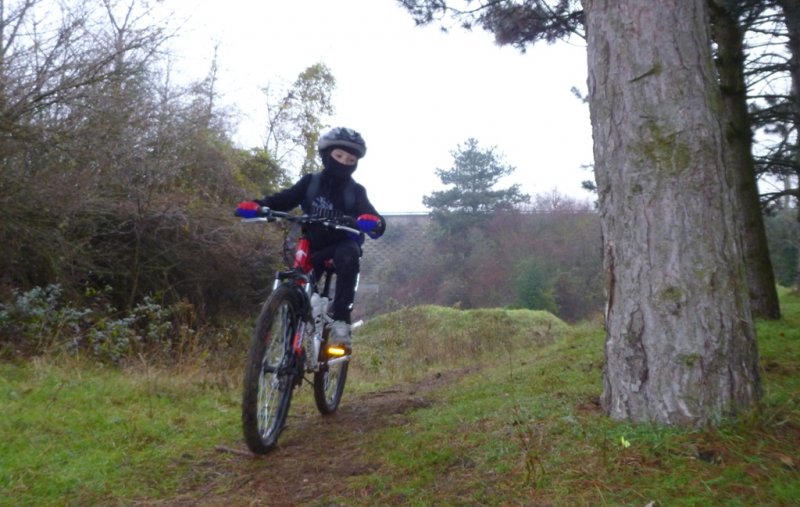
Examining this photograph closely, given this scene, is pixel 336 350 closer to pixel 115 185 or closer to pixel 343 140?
pixel 343 140

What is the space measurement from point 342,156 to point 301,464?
2253 millimetres

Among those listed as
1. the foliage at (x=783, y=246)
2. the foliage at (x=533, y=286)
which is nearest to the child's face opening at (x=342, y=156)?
the foliage at (x=783, y=246)

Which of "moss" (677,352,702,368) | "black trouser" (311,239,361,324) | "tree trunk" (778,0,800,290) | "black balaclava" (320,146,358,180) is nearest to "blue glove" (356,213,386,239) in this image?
"black trouser" (311,239,361,324)

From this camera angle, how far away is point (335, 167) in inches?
223

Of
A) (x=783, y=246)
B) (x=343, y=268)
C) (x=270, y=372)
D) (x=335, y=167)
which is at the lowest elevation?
(x=270, y=372)

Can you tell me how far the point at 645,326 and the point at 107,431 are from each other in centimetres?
322

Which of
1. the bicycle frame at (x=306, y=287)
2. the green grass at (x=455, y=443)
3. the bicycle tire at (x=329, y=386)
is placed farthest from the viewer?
the bicycle tire at (x=329, y=386)

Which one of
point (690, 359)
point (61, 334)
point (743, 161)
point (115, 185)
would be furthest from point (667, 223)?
point (115, 185)

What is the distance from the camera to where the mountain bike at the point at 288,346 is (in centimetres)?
429

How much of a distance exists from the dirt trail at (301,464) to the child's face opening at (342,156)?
1.82 meters

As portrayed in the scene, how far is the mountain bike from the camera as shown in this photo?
4293 mm

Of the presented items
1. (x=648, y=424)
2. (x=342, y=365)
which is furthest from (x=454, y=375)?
(x=648, y=424)

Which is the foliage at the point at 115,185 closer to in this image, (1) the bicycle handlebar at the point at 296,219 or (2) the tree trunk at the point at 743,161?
(1) the bicycle handlebar at the point at 296,219

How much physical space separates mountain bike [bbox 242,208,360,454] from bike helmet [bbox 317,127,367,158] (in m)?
0.66
